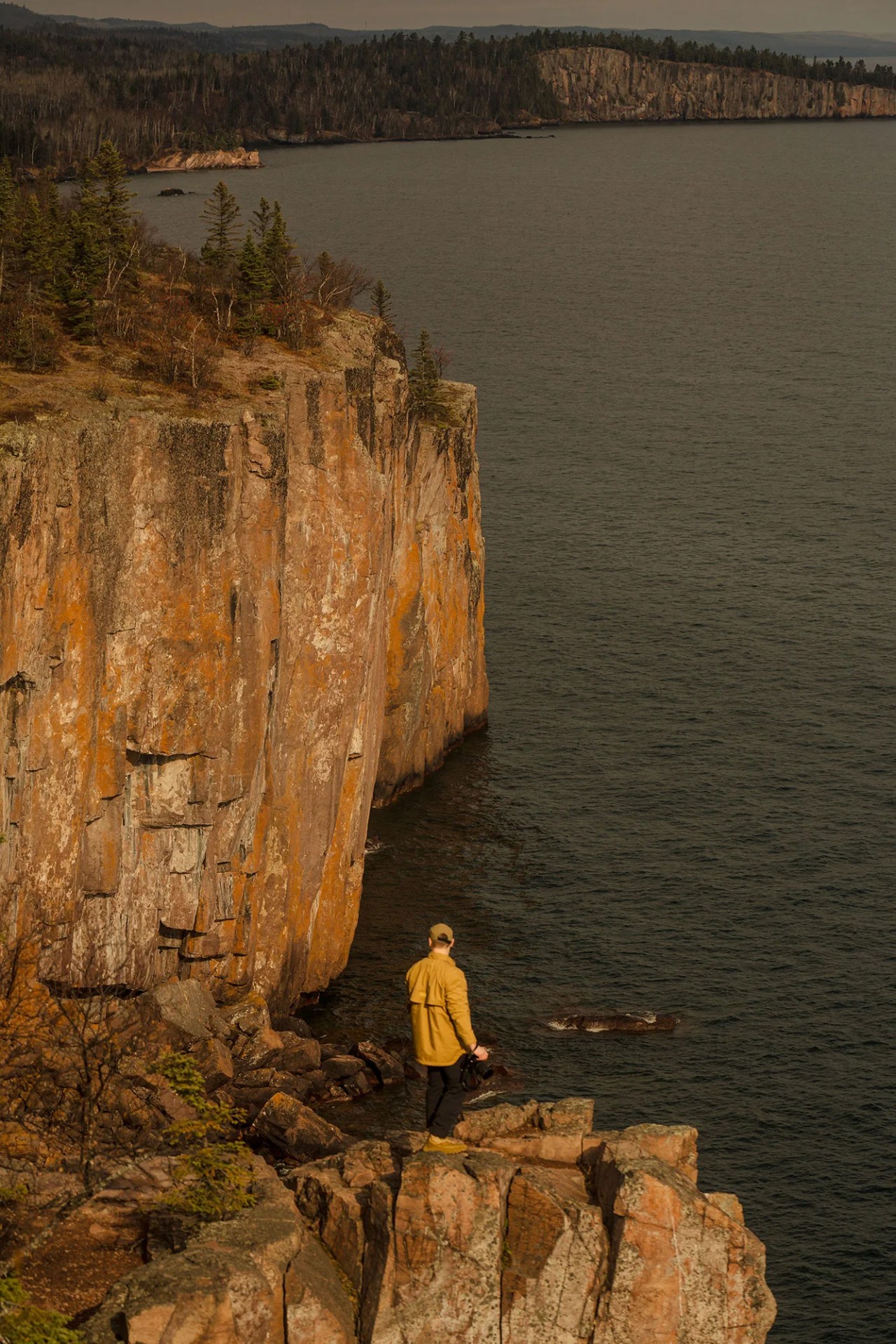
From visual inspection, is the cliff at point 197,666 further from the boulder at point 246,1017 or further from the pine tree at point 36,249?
the pine tree at point 36,249

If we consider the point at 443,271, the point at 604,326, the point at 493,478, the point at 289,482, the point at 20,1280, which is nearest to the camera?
the point at 20,1280

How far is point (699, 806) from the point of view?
73.1 m

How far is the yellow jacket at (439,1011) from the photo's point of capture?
28.4 m

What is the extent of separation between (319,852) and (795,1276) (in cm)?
2256

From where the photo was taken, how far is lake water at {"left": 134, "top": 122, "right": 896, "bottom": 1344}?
53.3m

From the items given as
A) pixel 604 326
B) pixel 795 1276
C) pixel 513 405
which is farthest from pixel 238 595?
pixel 604 326

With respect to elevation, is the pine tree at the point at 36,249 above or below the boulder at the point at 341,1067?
above

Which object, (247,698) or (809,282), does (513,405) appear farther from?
(247,698)

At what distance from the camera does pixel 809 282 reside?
18938 centimetres

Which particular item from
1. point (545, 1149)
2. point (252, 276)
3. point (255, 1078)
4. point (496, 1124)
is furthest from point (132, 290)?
point (545, 1149)

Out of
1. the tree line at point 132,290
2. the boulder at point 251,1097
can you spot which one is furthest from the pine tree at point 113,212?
the boulder at point 251,1097

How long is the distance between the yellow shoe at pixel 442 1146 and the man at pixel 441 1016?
1217mm

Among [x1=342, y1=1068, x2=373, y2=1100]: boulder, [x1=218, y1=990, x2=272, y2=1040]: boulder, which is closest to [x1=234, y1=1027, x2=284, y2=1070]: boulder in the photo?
[x1=218, y1=990, x2=272, y2=1040]: boulder

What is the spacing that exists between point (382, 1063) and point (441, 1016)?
27.9 metres
